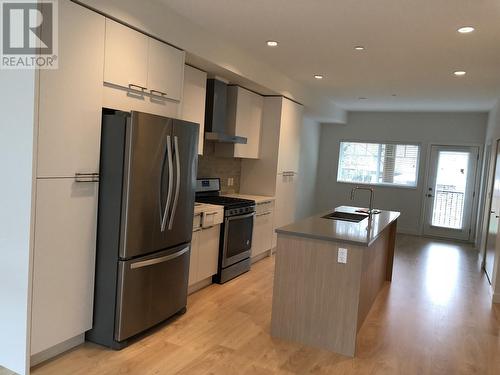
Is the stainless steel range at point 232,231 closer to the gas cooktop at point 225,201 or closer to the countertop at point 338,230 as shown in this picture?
the gas cooktop at point 225,201

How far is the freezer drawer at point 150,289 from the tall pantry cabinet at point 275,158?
2.45 meters

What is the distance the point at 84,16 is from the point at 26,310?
1856 mm

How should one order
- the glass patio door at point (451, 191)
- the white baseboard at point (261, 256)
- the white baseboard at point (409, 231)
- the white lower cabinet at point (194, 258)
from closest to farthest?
the white lower cabinet at point (194, 258) → the white baseboard at point (261, 256) → the glass patio door at point (451, 191) → the white baseboard at point (409, 231)

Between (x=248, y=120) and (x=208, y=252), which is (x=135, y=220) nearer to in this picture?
(x=208, y=252)

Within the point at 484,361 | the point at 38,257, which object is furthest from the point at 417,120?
the point at 38,257

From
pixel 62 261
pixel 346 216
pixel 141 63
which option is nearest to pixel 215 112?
pixel 141 63

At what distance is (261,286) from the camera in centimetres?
454

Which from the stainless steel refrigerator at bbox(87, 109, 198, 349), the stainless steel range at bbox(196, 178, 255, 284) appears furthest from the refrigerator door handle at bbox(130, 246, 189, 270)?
the stainless steel range at bbox(196, 178, 255, 284)

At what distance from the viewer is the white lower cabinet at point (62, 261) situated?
8.14 ft

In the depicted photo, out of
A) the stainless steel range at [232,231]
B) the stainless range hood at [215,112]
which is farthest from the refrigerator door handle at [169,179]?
the stainless range hood at [215,112]

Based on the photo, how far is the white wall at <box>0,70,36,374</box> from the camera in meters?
2.36

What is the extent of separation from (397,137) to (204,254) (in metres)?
6.03

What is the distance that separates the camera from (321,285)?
3131mm

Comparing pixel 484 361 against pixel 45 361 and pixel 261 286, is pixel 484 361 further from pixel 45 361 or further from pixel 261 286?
pixel 45 361
